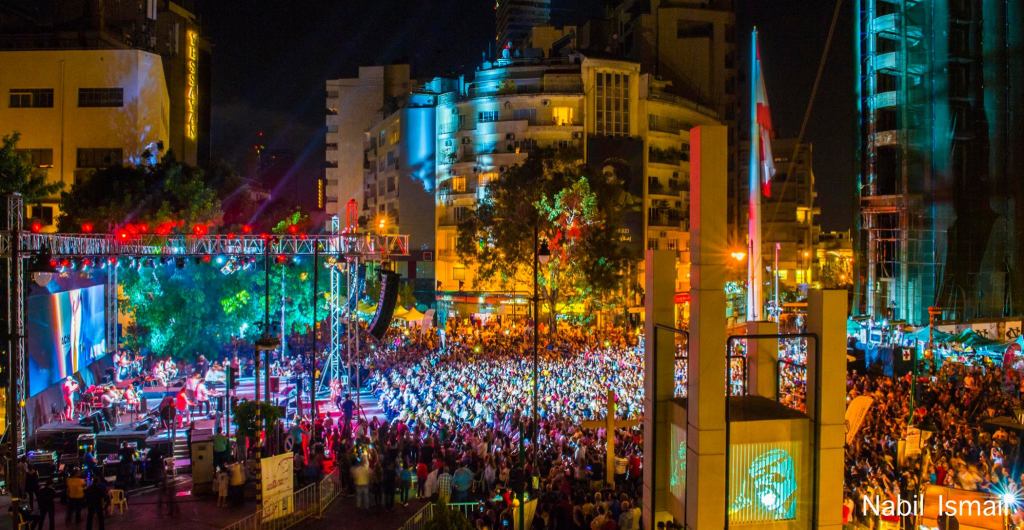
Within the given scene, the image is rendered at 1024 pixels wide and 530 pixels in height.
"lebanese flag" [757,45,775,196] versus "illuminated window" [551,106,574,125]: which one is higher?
"illuminated window" [551,106,574,125]

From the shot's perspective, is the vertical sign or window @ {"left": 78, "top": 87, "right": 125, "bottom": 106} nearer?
window @ {"left": 78, "top": 87, "right": 125, "bottom": 106}

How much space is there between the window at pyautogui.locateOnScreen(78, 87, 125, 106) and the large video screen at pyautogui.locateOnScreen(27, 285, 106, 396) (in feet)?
62.5

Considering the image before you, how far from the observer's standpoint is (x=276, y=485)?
13.4 metres

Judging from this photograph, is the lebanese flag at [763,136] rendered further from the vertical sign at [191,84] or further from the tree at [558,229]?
the vertical sign at [191,84]

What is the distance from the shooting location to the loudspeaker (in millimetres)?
23250

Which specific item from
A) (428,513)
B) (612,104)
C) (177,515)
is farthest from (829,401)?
(612,104)

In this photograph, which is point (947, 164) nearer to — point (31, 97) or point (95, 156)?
point (95, 156)

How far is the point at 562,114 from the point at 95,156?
2884 centimetres

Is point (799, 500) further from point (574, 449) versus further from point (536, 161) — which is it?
point (536, 161)

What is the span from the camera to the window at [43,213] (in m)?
41.1

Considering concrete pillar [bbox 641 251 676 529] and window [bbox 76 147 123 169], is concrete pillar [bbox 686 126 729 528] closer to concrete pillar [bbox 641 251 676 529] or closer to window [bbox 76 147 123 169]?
concrete pillar [bbox 641 251 676 529]

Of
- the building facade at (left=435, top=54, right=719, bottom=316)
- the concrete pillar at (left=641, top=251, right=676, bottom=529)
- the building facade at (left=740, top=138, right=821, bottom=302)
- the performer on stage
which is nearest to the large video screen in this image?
the performer on stage

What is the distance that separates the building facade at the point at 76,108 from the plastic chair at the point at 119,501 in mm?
31320

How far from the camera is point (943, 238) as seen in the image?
129ft
